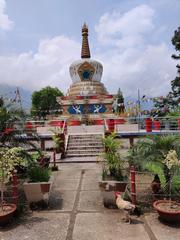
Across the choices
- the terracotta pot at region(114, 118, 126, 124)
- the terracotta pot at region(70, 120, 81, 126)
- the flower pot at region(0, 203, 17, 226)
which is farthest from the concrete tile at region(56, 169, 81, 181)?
the terracotta pot at region(70, 120, 81, 126)

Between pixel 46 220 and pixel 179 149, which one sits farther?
pixel 179 149

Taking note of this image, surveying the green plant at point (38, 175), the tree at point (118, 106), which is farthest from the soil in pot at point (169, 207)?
the tree at point (118, 106)

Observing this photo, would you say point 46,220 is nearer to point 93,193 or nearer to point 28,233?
point 28,233

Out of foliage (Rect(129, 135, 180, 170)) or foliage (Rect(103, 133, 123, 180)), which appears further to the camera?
foliage (Rect(103, 133, 123, 180))

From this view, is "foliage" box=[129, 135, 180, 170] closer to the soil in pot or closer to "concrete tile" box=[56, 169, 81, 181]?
the soil in pot

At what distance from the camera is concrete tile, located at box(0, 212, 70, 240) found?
5066 mm

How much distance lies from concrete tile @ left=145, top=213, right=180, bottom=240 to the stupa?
71.1ft

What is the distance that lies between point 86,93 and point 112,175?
2326cm

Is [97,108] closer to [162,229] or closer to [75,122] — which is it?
[75,122]

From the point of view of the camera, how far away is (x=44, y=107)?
48.7m

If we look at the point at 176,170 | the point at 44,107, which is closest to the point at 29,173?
the point at 176,170

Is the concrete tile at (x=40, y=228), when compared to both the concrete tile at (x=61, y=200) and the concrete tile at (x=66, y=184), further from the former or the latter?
the concrete tile at (x=66, y=184)

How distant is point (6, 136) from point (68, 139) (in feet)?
28.4

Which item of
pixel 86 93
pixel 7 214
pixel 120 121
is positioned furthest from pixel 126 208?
pixel 86 93
